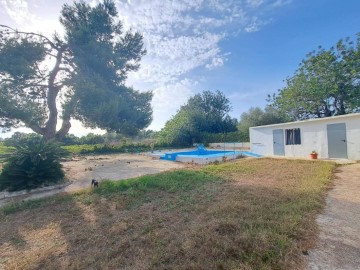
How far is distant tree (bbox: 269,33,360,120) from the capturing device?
1767 cm

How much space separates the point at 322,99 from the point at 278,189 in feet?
62.8

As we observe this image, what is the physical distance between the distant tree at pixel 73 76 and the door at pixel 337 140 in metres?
14.1

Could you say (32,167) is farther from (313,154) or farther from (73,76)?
(313,154)

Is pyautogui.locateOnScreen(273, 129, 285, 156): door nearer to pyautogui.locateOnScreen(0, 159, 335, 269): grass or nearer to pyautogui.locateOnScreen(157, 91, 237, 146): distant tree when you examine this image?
pyautogui.locateOnScreen(0, 159, 335, 269): grass

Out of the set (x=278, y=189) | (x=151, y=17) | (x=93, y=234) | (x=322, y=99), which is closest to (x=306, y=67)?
(x=322, y=99)

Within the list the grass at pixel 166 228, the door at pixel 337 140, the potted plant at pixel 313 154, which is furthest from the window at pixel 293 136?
the grass at pixel 166 228

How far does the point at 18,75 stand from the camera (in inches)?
537

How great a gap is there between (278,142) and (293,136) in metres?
1.14

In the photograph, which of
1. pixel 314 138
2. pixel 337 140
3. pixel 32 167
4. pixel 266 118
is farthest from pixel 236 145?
pixel 32 167

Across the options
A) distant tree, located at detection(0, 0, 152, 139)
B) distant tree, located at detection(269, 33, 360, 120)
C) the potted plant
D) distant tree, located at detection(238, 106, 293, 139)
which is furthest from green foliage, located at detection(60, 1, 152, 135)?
distant tree, located at detection(269, 33, 360, 120)

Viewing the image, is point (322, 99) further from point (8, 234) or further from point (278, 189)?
point (8, 234)

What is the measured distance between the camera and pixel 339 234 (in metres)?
2.95

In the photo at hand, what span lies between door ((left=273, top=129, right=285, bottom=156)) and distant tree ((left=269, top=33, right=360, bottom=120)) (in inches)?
329

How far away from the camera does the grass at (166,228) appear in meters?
2.40
